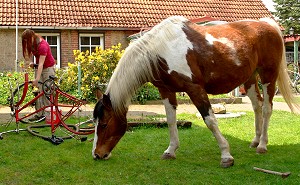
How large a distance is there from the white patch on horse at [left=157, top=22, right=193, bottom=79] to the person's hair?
3104 mm

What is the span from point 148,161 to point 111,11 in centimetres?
1355

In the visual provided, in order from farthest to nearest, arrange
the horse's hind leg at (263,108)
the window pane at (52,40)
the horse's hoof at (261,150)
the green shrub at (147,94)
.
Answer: the window pane at (52,40)
the green shrub at (147,94)
the horse's hind leg at (263,108)
the horse's hoof at (261,150)

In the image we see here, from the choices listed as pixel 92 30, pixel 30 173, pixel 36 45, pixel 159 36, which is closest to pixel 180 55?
pixel 159 36

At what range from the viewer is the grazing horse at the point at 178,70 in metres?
4.66

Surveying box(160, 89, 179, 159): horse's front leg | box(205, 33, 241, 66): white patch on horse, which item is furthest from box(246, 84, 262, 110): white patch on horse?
box(160, 89, 179, 159): horse's front leg

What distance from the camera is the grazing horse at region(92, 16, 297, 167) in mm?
→ 4664

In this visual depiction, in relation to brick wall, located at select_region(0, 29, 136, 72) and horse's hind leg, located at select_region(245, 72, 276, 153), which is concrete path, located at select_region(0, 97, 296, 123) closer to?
horse's hind leg, located at select_region(245, 72, 276, 153)

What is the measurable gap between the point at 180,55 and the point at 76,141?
95.9 inches

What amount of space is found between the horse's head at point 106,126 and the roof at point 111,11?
1206cm

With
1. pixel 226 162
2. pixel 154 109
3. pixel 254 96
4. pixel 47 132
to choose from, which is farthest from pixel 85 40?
pixel 226 162

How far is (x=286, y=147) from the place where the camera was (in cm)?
572

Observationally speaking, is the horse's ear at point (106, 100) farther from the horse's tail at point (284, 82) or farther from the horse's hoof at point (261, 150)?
the horse's tail at point (284, 82)

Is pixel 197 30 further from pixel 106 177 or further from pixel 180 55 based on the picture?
→ pixel 106 177

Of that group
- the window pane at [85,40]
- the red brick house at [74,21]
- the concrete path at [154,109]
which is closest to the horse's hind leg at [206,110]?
the concrete path at [154,109]
